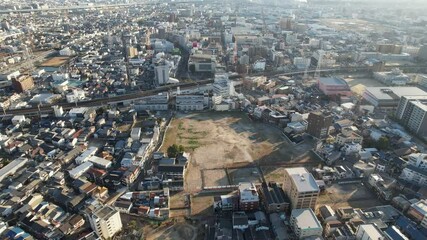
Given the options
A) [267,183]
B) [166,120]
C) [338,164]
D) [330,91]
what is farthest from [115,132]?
[330,91]

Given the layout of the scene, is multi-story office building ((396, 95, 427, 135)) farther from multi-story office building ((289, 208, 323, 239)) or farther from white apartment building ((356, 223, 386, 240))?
multi-story office building ((289, 208, 323, 239))

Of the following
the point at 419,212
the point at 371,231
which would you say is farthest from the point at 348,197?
the point at 371,231

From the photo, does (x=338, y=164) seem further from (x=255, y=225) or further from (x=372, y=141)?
(x=255, y=225)

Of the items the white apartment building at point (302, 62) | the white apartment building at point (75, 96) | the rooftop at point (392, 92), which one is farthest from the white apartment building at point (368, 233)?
the white apartment building at point (302, 62)

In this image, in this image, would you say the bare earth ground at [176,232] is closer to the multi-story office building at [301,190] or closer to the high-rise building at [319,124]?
the multi-story office building at [301,190]

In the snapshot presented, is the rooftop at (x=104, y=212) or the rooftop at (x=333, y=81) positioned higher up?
the rooftop at (x=333, y=81)

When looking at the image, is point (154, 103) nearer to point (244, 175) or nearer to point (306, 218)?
point (244, 175)
